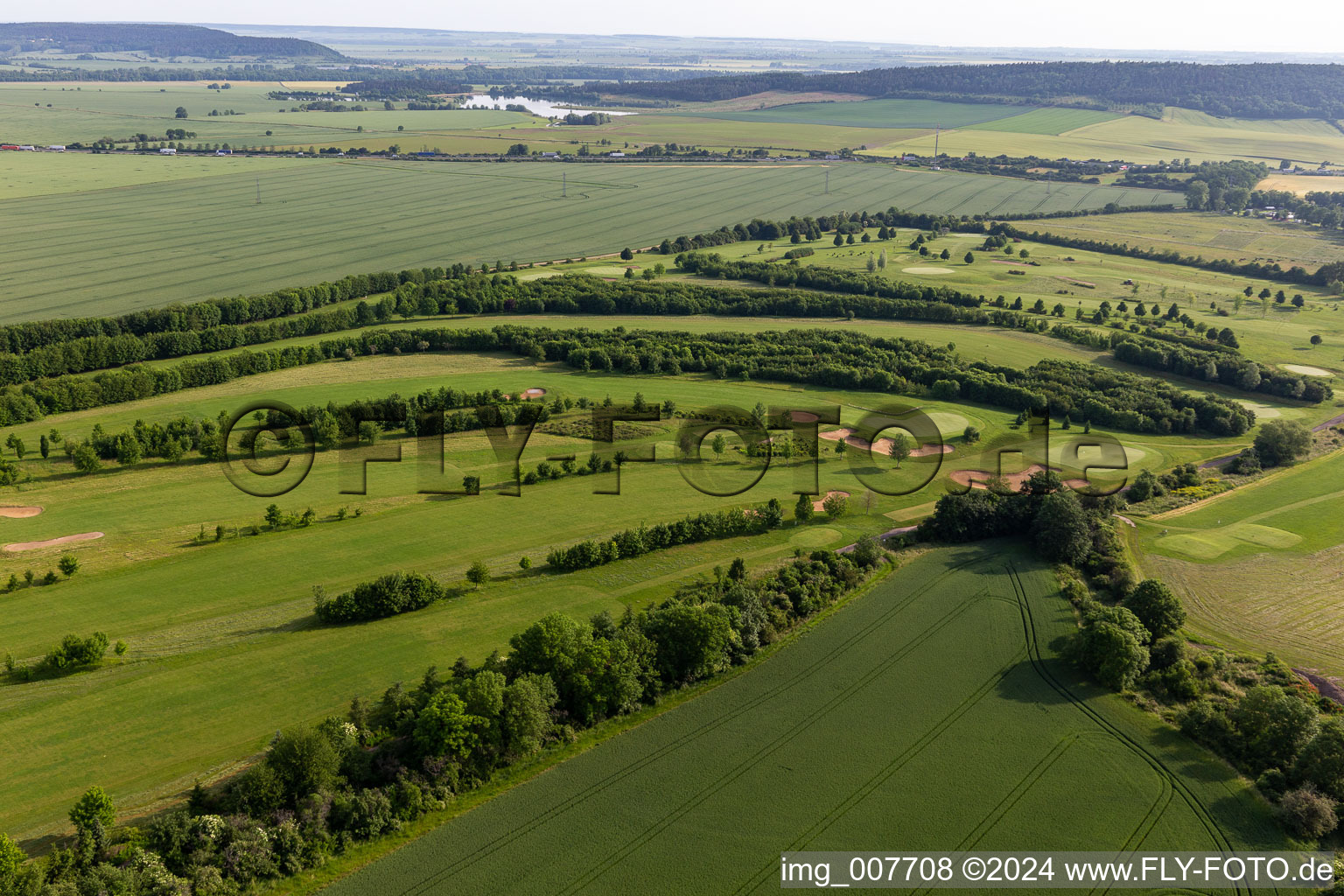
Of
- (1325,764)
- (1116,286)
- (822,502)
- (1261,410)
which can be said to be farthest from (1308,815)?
(1116,286)

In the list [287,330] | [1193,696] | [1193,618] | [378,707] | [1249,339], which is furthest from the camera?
[1249,339]

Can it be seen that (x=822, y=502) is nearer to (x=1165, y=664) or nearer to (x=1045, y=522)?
(x=1045, y=522)

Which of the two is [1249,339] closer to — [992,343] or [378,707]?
[992,343]

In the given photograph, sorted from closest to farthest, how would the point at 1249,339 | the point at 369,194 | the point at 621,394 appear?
the point at 621,394, the point at 1249,339, the point at 369,194

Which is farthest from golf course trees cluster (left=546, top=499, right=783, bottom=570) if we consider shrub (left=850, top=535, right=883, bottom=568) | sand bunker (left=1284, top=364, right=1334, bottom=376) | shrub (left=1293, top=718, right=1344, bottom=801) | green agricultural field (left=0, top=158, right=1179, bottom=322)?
green agricultural field (left=0, top=158, right=1179, bottom=322)

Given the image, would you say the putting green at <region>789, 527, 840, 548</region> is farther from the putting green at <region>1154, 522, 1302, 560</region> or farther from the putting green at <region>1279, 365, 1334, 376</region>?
the putting green at <region>1279, 365, 1334, 376</region>

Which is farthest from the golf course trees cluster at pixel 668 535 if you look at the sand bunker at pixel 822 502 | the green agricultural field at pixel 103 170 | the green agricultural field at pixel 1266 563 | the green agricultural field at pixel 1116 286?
the green agricultural field at pixel 103 170

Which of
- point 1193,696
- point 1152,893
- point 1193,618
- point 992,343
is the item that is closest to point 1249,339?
point 992,343

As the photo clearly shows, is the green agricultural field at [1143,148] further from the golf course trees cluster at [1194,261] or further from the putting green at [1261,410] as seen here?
the putting green at [1261,410]
